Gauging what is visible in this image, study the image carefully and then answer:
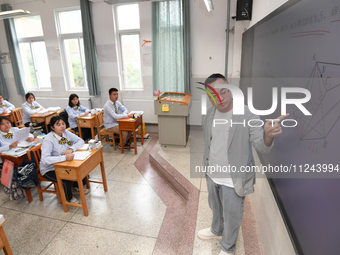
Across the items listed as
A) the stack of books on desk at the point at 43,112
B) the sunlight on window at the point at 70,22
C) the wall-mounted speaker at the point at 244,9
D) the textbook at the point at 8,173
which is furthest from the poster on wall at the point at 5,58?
the wall-mounted speaker at the point at 244,9

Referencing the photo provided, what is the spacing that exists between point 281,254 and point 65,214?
2.53m

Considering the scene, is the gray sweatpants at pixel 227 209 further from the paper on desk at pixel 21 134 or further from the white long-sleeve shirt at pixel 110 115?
the white long-sleeve shirt at pixel 110 115

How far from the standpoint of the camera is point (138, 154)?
4.34m

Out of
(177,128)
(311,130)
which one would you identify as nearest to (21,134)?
(177,128)

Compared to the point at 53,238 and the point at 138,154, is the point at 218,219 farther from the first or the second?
the point at 138,154

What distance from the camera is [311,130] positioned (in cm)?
89

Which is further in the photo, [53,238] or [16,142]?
[16,142]

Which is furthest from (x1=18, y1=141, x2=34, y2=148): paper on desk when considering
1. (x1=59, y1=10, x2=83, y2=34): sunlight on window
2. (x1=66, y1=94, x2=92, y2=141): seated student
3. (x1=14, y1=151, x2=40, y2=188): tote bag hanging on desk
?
(x1=59, y1=10, x2=83, y2=34): sunlight on window

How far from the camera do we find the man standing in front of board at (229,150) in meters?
1.40

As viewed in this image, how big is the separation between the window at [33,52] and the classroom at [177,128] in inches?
1.4

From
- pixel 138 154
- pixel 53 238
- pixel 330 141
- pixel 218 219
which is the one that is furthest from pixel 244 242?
pixel 138 154

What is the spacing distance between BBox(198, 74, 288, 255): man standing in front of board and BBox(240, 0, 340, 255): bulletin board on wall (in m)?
0.18

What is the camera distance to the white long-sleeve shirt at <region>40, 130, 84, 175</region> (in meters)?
2.50

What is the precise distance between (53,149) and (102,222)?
3.66 ft
